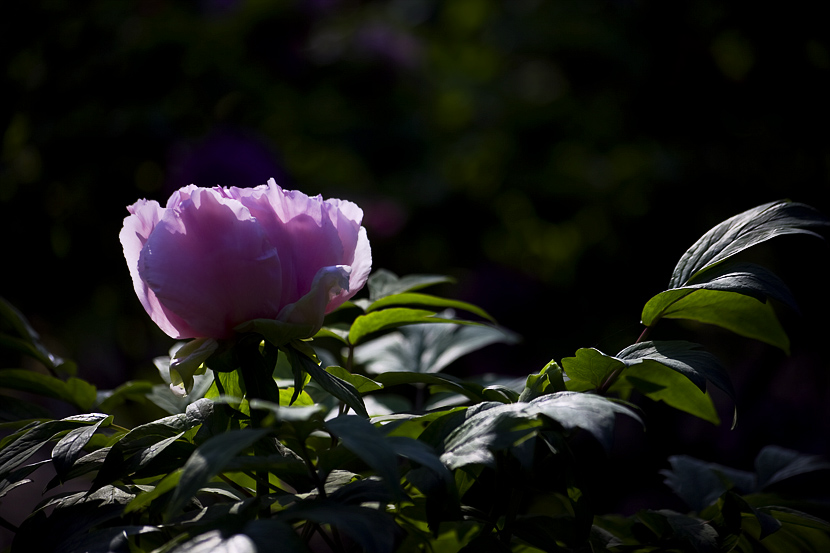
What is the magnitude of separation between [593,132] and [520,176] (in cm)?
28

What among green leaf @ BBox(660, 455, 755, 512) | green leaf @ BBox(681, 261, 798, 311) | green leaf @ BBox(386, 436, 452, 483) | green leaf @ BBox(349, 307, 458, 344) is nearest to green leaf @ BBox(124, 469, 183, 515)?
green leaf @ BBox(386, 436, 452, 483)

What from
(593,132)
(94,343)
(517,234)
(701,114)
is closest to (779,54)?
(701,114)

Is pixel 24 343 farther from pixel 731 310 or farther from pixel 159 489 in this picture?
pixel 731 310

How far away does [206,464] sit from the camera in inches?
11.1

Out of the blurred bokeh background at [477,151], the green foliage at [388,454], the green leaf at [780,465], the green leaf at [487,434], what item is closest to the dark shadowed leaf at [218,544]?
the green foliage at [388,454]

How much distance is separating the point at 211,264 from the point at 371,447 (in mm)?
152

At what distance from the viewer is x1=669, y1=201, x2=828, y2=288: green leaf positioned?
410mm

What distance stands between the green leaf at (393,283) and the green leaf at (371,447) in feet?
0.86

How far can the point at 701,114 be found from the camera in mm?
1487

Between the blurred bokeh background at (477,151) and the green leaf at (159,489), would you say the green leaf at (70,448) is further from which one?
the blurred bokeh background at (477,151)

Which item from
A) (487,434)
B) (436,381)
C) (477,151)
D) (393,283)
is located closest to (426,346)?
(393,283)

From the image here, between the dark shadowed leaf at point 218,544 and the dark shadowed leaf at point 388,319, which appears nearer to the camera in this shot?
the dark shadowed leaf at point 218,544

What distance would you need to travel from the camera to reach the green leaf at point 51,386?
1.67 feet

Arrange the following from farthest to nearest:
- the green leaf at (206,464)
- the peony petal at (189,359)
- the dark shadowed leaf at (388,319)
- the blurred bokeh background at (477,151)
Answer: the blurred bokeh background at (477,151) < the dark shadowed leaf at (388,319) < the peony petal at (189,359) < the green leaf at (206,464)
